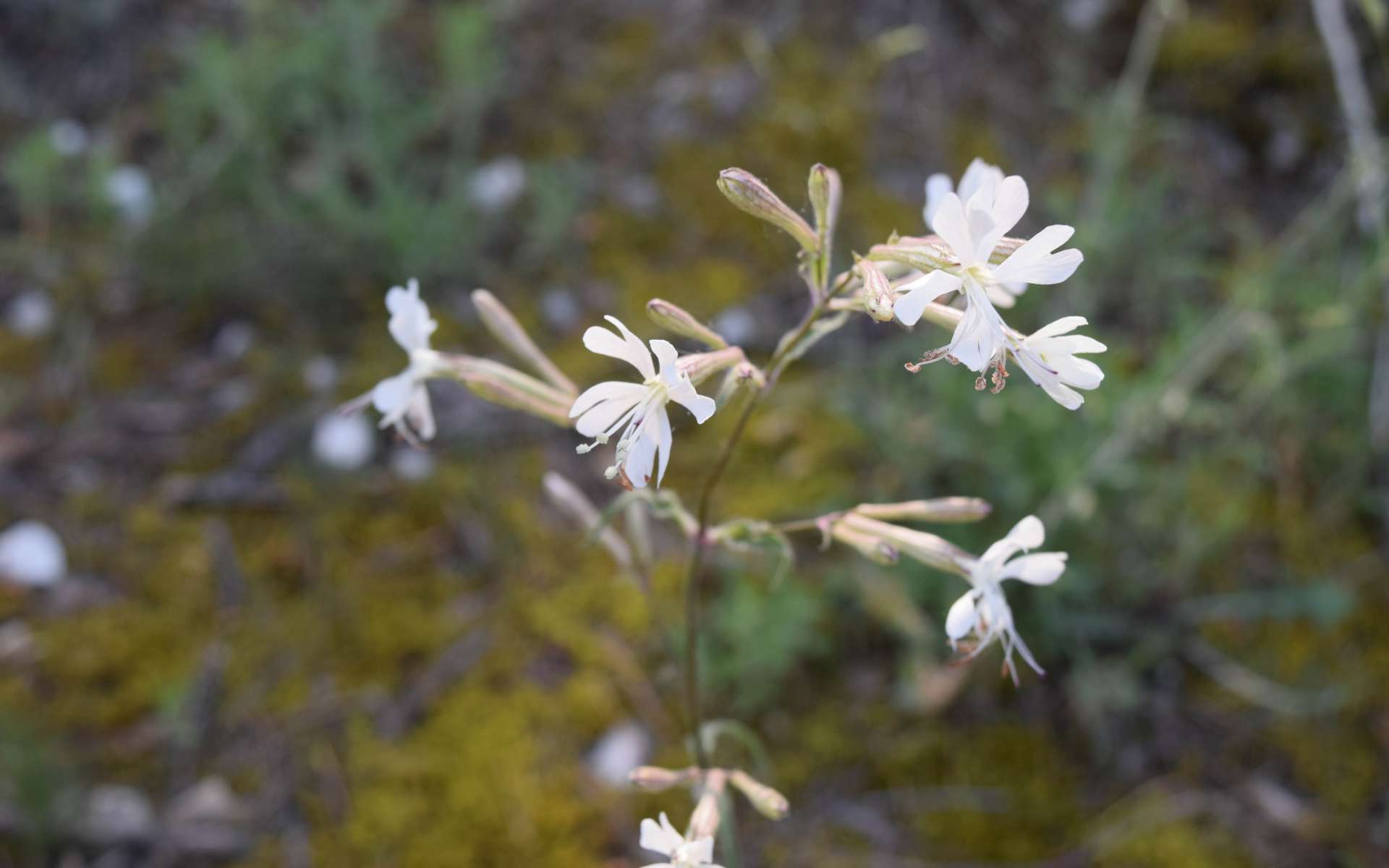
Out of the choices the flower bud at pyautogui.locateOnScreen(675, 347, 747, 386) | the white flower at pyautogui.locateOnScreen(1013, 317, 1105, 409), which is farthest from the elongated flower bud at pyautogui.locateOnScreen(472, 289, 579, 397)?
the white flower at pyautogui.locateOnScreen(1013, 317, 1105, 409)

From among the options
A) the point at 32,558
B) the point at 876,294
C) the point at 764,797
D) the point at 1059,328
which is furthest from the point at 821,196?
the point at 32,558

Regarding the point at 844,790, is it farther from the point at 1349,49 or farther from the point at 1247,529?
the point at 1349,49

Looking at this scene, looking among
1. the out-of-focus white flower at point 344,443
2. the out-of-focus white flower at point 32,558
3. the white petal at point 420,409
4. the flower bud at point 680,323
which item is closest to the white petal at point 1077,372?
the flower bud at point 680,323

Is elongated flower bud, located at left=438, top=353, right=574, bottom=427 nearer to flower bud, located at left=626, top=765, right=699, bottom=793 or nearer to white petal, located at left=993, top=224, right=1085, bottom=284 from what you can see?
flower bud, located at left=626, top=765, right=699, bottom=793

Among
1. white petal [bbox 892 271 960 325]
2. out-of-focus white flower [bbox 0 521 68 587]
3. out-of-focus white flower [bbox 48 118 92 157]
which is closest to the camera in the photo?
white petal [bbox 892 271 960 325]

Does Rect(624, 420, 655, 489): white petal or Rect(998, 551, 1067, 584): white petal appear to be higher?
Rect(624, 420, 655, 489): white petal

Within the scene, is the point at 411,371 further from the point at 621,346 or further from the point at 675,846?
the point at 675,846
